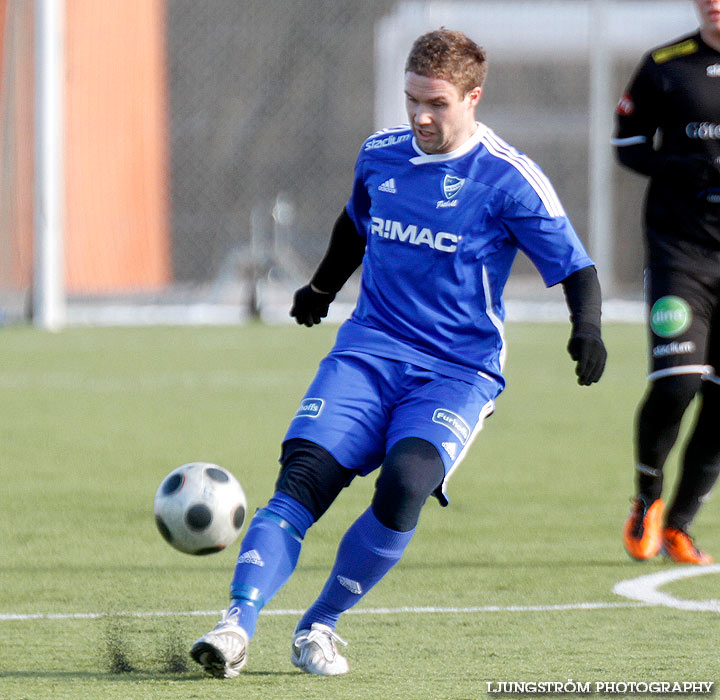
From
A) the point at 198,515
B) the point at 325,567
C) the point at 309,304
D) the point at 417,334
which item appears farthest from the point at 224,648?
the point at 325,567

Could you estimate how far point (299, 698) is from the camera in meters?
3.61

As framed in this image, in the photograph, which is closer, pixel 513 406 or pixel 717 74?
pixel 717 74

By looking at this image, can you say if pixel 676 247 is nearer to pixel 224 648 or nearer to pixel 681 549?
pixel 681 549

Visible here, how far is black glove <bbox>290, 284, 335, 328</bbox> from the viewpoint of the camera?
4.65 m

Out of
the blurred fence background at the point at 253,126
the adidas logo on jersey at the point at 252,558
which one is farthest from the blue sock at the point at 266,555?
the blurred fence background at the point at 253,126

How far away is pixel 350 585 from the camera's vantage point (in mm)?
3971

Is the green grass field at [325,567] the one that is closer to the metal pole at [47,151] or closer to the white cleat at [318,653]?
the white cleat at [318,653]

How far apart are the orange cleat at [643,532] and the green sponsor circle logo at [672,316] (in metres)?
0.62

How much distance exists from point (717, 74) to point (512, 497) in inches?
93.2

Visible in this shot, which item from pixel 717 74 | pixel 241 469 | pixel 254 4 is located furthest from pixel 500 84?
pixel 717 74

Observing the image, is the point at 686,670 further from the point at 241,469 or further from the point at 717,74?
the point at 241,469

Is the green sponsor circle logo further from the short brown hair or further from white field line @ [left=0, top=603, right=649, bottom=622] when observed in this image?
the short brown hair

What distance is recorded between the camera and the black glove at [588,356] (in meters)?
3.97

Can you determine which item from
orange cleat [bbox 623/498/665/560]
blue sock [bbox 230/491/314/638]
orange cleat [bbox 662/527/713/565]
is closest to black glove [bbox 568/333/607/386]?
blue sock [bbox 230/491/314/638]
